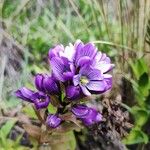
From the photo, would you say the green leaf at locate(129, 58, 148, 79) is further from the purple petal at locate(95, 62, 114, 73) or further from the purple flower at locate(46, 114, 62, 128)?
the purple flower at locate(46, 114, 62, 128)

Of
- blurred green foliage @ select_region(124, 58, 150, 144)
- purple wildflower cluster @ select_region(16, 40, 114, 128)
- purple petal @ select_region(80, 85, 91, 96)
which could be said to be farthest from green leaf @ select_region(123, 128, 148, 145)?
purple petal @ select_region(80, 85, 91, 96)

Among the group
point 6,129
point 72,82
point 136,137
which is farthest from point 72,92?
point 136,137

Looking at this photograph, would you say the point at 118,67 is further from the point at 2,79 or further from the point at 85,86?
the point at 85,86

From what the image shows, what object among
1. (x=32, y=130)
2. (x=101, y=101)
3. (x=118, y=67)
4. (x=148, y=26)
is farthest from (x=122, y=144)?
(x=32, y=130)

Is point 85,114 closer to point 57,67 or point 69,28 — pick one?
point 57,67

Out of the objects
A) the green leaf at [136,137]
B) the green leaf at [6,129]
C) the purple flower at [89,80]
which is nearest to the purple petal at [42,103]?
the purple flower at [89,80]

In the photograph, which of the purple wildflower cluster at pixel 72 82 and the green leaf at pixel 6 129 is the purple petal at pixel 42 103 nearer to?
the purple wildflower cluster at pixel 72 82
